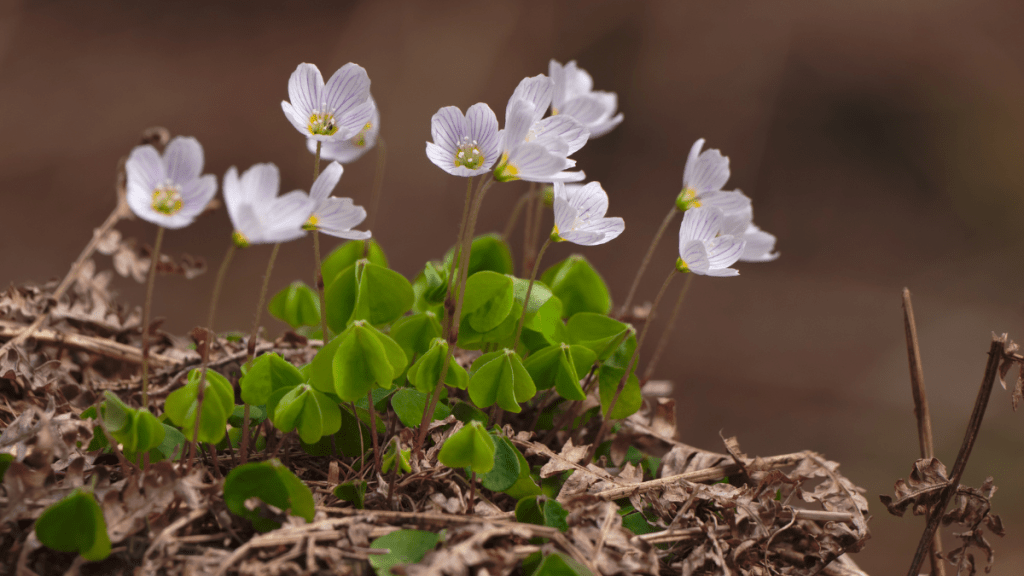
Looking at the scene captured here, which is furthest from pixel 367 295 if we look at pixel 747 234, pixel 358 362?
pixel 747 234

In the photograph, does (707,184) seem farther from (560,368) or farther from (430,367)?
(430,367)

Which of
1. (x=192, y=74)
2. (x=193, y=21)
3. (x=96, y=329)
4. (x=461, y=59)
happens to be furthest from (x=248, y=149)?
(x=96, y=329)

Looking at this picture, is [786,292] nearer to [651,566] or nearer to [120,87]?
[651,566]

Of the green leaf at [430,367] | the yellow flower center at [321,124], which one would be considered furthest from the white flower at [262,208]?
the green leaf at [430,367]

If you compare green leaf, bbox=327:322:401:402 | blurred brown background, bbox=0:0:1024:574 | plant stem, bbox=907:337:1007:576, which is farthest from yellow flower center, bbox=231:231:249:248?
blurred brown background, bbox=0:0:1024:574

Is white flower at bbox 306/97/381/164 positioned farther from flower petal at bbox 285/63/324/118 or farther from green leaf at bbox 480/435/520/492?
green leaf at bbox 480/435/520/492
